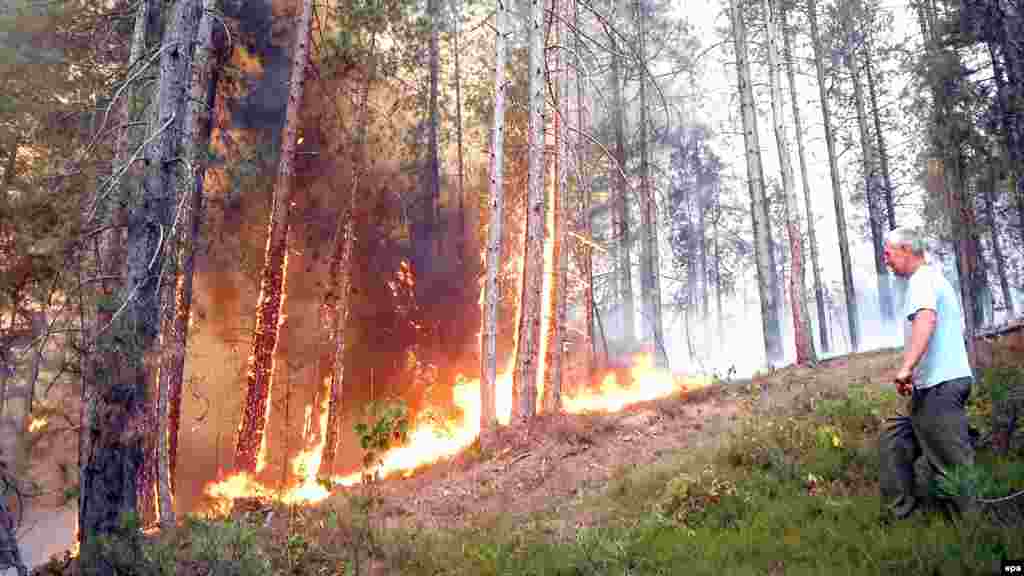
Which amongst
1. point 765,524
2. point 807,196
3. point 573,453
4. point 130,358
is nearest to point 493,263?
point 573,453

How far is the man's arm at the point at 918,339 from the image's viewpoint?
4.02 m

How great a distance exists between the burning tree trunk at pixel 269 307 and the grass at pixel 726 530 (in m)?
4.95

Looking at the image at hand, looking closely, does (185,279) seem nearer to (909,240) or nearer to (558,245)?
(558,245)

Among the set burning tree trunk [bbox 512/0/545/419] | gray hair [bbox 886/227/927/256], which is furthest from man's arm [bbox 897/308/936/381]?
burning tree trunk [bbox 512/0/545/419]

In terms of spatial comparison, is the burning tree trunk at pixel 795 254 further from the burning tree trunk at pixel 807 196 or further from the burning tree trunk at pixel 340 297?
the burning tree trunk at pixel 340 297

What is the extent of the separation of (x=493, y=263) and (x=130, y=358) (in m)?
6.14

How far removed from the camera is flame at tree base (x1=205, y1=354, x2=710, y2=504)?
11.5m

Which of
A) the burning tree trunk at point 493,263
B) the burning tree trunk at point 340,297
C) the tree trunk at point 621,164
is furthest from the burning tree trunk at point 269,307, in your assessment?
the tree trunk at point 621,164

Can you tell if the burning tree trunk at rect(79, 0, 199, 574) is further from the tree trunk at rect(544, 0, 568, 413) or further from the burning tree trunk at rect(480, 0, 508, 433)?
the tree trunk at rect(544, 0, 568, 413)

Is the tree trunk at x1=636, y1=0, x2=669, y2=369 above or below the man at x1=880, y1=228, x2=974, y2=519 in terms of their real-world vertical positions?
above

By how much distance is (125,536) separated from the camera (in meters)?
5.65

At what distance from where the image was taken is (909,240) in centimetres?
440

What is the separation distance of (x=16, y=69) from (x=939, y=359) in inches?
501

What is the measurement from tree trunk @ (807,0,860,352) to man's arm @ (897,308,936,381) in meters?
16.4
